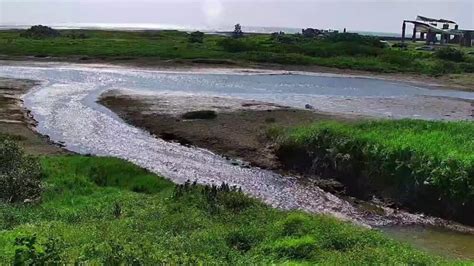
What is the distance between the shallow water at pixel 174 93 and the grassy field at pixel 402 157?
3.18ft

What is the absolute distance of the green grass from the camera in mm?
11634

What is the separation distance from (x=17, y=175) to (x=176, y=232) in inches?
259

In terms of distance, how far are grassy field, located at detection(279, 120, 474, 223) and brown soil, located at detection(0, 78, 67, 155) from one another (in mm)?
10908

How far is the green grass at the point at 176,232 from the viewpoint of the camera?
38.2 feet

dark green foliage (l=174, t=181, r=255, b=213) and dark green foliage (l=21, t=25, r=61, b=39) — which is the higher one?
dark green foliage (l=21, t=25, r=61, b=39)

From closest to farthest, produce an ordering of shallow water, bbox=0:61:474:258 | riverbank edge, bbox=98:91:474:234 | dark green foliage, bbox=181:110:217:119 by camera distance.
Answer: shallow water, bbox=0:61:474:258
riverbank edge, bbox=98:91:474:234
dark green foliage, bbox=181:110:217:119

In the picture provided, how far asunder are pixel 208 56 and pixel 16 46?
28.8 m

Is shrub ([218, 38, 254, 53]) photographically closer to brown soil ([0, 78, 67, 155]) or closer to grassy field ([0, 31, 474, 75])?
grassy field ([0, 31, 474, 75])

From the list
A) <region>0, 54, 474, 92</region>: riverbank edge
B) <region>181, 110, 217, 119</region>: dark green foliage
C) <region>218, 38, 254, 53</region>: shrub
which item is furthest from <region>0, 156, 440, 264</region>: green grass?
<region>218, 38, 254, 53</region>: shrub

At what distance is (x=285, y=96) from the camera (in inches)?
1971

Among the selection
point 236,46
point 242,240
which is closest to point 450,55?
point 236,46

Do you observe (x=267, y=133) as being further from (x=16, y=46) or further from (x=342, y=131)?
(x=16, y=46)

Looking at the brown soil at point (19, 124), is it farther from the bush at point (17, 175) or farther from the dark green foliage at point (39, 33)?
the dark green foliage at point (39, 33)

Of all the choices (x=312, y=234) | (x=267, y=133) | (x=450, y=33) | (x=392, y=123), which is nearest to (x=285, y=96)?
(x=267, y=133)
